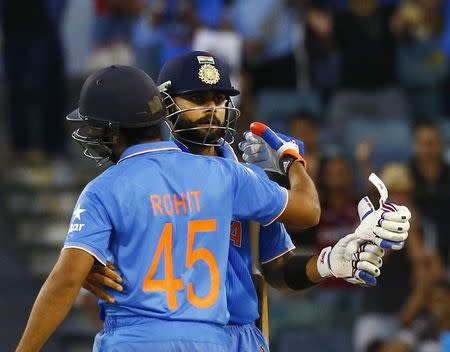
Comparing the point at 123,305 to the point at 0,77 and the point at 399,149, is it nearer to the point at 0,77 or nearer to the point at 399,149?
the point at 399,149

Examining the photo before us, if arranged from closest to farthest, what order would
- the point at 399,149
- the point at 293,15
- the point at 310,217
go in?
the point at 310,217, the point at 399,149, the point at 293,15

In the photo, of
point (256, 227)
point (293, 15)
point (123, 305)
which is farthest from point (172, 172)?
point (293, 15)

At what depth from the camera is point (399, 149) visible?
9969mm

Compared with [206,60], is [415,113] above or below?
below

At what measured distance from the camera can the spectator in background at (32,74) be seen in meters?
10.2

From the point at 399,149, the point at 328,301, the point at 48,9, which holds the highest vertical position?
the point at 48,9

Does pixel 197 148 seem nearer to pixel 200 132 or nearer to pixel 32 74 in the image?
pixel 200 132

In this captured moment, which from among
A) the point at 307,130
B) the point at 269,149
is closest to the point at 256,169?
the point at 269,149

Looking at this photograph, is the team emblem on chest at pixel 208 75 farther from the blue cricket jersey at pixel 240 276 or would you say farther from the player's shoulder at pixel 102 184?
the player's shoulder at pixel 102 184

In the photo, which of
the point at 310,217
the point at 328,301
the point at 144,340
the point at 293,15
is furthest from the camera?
the point at 293,15

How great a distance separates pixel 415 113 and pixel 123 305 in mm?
6934

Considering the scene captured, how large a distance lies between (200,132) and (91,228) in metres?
0.80

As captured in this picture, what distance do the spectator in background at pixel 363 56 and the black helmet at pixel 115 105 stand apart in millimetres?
6130

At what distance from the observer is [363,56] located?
10625 mm
